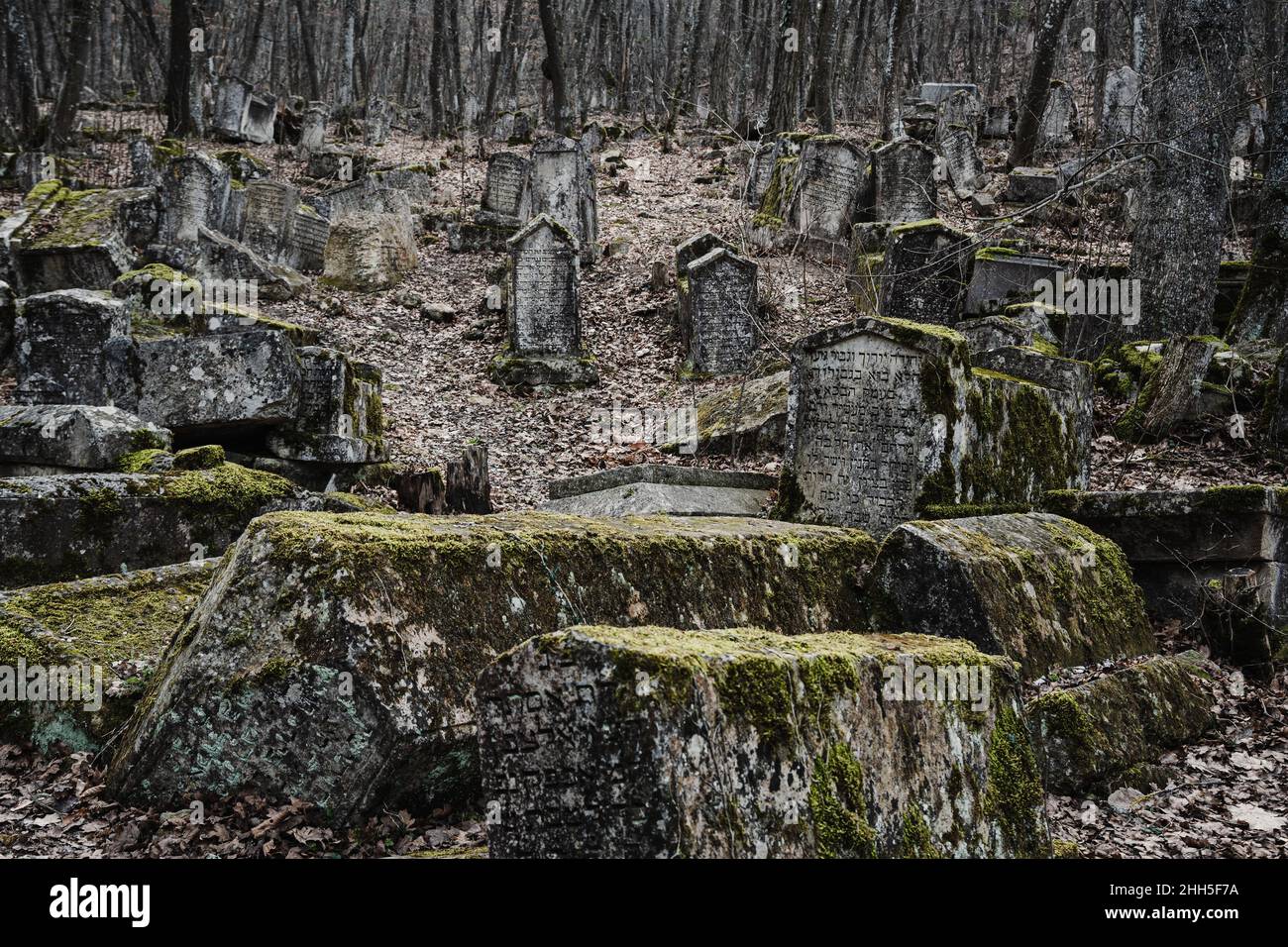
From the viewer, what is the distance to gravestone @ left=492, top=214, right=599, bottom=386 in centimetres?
1472

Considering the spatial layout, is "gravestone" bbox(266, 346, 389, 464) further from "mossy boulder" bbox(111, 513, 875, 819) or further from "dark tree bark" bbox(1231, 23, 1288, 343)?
"dark tree bark" bbox(1231, 23, 1288, 343)

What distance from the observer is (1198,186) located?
1261 centimetres

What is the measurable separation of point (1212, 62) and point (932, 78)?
26437 mm

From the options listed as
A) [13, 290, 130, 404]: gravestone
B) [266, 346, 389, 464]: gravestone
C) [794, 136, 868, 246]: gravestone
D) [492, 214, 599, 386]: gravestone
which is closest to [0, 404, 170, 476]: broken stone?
[13, 290, 130, 404]: gravestone

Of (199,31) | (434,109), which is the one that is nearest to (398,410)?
(199,31)

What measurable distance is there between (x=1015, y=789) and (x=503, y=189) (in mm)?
19172

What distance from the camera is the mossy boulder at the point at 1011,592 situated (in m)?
5.46

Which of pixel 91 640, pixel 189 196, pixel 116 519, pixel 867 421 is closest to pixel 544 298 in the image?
pixel 189 196

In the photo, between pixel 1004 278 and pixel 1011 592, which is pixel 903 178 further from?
pixel 1011 592

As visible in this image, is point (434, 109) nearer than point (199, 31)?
No

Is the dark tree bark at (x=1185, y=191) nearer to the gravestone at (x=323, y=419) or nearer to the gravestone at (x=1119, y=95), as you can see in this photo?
the gravestone at (x=323, y=419)

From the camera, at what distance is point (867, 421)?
7801 millimetres

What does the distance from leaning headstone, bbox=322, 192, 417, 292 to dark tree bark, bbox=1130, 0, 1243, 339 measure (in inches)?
460

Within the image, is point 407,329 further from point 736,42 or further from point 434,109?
point 736,42
